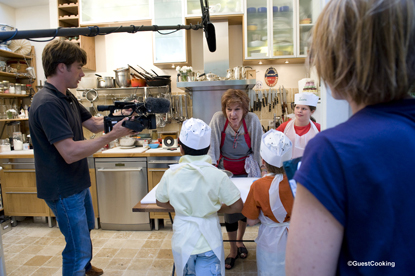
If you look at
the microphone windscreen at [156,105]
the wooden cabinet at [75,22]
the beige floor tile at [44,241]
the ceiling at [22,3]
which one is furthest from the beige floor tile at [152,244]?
the ceiling at [22,3]

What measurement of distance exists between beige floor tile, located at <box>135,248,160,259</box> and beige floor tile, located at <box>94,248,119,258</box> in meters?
0.26

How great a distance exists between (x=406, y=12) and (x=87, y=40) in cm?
422

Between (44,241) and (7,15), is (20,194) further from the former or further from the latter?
(7,15)

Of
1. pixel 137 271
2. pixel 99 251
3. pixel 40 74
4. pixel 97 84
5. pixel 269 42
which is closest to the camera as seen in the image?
pixel 137 271

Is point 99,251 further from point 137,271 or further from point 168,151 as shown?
point 168,151

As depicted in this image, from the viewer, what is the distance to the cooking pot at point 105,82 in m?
3.75

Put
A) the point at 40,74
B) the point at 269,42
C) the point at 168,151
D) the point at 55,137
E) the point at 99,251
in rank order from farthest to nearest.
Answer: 1. the point at 40,74
2. the point at 269,42
3. the point at 168,151
4. the point at 99,251
5. the point at 55,137

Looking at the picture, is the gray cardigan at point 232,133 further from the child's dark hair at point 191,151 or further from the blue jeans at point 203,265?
the blue jeans at point 203,265

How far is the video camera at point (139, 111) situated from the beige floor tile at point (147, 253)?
1.61 m

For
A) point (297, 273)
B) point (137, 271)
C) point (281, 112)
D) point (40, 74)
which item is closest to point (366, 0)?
point (297, 273)

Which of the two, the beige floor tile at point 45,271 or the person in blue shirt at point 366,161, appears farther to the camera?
the beige floor tile at point 45,271

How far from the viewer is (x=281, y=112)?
3.87m

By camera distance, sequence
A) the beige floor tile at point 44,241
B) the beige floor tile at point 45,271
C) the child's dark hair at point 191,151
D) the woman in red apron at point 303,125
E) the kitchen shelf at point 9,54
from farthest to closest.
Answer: the kitchen shelf at point 9,54, the beige floor tile at point 44,241, the woman in red apron at point 303,125, the beige floor tile at point 45,271, the child's dark hair at point 191,151

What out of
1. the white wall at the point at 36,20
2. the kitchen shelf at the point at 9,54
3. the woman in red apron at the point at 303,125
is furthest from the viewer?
the white wall at the point at 36,20
